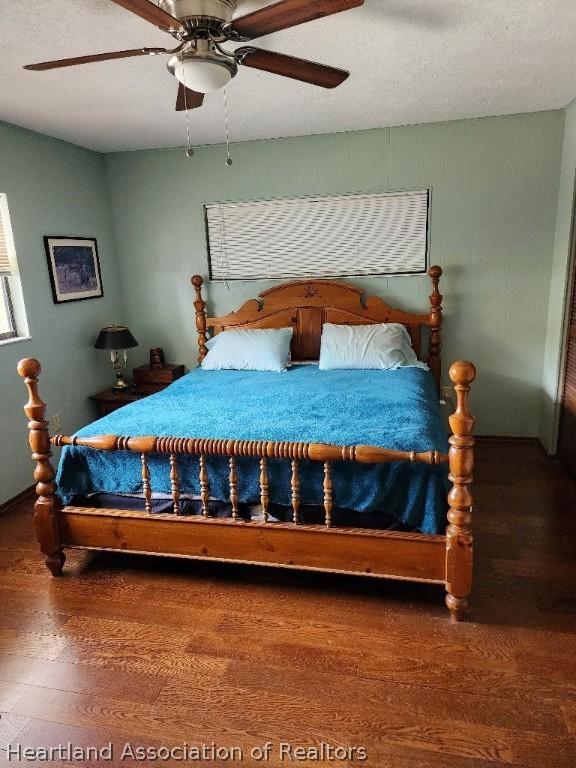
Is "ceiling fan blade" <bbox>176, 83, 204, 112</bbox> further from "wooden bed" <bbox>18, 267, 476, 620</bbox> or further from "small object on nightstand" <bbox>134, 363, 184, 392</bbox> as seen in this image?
"small object on nightstand" <bbox>134, 363, 184, 392</bbox>

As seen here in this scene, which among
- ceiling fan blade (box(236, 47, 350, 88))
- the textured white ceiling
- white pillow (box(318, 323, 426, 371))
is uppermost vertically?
the textured white ceiling

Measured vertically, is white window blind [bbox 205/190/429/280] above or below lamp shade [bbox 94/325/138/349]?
above

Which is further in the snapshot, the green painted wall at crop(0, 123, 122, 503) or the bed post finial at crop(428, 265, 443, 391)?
the bed post finial at crop(428, 265, 443, 391)

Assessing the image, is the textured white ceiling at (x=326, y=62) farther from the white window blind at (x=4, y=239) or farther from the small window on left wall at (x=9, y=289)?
the small window on left wall at (x=9, y=289)

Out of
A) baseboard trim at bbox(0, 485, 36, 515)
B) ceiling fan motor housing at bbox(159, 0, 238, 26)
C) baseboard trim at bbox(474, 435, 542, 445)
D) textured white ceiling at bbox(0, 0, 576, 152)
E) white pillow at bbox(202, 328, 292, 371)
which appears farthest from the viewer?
baseboard trim at bbox(474, 435, 542, 445)

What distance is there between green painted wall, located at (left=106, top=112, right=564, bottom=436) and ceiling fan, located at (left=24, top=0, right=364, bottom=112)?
6.27ft

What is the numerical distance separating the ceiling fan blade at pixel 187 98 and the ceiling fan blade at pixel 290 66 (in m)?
0.41

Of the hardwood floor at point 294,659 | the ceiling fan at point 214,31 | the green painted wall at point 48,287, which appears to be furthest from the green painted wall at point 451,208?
the ceiling fan at point 214,31

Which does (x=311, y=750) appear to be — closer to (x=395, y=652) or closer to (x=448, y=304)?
(x=395, y=652)

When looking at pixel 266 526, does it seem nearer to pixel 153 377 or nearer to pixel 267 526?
pixel 267 526

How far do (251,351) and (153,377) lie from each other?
980 mm

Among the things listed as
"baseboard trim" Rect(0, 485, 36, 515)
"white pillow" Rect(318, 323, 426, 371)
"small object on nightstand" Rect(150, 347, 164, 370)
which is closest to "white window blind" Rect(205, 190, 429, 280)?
"white pillow" Rect(318, 323, 426, 371)

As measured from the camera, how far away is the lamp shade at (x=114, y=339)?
12.4 ft

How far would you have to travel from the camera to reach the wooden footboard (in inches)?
77.3
